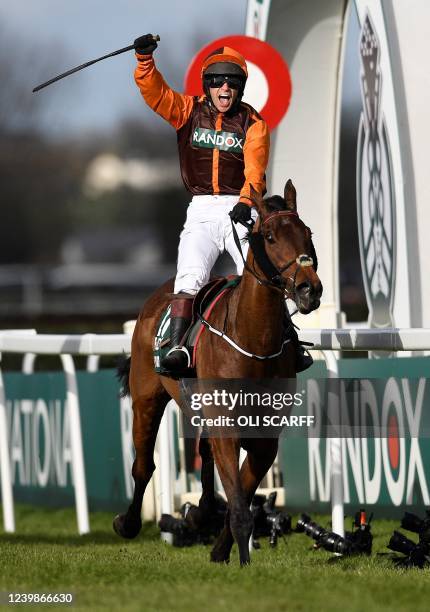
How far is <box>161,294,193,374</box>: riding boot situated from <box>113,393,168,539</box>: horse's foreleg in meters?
0.76

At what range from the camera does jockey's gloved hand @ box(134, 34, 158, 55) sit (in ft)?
21.1

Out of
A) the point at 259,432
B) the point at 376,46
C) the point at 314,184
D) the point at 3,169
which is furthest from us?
the point at 3,169

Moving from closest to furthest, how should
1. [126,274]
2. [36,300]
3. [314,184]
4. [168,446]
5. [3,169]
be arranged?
[168,446] < [314,184] < [36,300] < [3,169] < [126,274]

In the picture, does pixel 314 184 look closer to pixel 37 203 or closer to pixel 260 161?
pixel 260 161

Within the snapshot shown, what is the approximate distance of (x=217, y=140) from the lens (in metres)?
6.50

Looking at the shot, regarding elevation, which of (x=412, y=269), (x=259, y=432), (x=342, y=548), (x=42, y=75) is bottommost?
(x=342, y=548)

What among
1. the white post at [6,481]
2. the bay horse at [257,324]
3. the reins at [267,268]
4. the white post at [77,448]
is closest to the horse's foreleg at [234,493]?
the bay horse at [257,324]

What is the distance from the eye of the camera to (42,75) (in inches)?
1800

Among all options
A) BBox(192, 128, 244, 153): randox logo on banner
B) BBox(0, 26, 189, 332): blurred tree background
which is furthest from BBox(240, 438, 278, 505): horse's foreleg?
BBox(0, 26, 189, 332): blurred tree background

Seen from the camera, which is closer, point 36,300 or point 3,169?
point 36,300

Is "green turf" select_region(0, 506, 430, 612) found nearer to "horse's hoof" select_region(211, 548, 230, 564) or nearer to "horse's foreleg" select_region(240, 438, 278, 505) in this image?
"horse's hoof" select_region(211, 548, 230, 564)

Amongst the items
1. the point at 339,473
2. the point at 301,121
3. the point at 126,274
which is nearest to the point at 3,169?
the point at 126,274

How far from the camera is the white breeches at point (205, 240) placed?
6.47 meters

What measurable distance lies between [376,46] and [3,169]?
3691 cm
